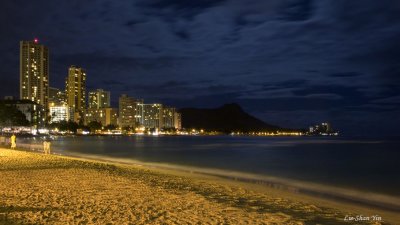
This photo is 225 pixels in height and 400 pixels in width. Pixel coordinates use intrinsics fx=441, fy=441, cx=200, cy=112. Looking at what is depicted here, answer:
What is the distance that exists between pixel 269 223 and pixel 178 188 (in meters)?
6.43

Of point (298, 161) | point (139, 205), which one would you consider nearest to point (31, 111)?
point (298, 161)

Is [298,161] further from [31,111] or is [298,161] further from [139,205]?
[31,111]

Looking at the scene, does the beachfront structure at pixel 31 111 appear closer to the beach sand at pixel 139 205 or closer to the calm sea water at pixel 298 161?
the calm sea water at pixel 298 161

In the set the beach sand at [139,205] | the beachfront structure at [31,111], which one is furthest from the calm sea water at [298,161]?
the beachfront structure at [31,111]

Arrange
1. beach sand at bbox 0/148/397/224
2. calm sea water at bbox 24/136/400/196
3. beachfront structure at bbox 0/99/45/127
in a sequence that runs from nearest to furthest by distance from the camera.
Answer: beach sand at bbox 0/148/397/224
calm sea water at bbox 24/136/400/196
beachfront structure at bbox 0/99/45/127

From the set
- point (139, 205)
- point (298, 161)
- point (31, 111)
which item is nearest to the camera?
point (139, 205)

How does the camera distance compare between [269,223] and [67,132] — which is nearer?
[269,223]

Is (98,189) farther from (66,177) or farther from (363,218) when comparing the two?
(363,218)

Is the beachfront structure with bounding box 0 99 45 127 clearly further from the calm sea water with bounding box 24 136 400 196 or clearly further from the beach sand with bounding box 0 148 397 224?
the beach sand with bounding box 0 148 397 224

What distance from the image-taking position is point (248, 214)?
11031 millimetres

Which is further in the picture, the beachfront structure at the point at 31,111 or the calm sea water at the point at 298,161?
the beachfront structure at the point at 31,111

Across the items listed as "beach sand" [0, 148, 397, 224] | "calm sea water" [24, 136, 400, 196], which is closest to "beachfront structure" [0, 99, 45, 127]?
"calm sea water" [24, 136, 400, 196]

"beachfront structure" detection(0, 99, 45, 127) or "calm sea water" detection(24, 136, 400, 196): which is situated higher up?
"beachfront structure" detection(0, 99, 45, 127)

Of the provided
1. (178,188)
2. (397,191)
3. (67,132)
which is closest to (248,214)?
(178,188)
